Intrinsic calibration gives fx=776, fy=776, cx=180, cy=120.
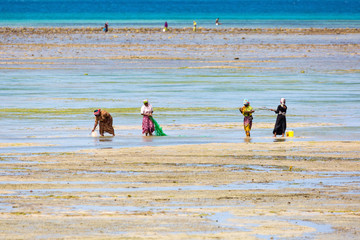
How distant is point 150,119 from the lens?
24453 millimetres

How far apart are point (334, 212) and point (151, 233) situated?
3274mm

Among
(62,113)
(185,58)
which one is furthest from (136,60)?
(62,113)

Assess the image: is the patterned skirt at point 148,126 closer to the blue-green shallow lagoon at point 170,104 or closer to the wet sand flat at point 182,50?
the blue-green shallow lagoon at point 170,104

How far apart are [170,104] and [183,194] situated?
19373 mm

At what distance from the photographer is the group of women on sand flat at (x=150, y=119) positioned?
931 inches

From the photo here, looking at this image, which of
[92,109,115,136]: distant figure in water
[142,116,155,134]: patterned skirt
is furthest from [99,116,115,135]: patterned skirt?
[142,116,155,134]: patterned skirt

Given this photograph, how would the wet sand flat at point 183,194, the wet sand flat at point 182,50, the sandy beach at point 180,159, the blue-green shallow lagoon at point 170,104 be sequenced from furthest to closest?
→ 1. the wet sand flat at point 182,50
2. the blue-green shallow lagoon at point 170,104
3. the sandy beach at point 180,159
4. the wet sand flat at point 183,194

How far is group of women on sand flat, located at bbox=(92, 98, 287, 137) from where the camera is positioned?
23.6 metres

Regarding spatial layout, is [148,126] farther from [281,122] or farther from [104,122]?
[281,122]

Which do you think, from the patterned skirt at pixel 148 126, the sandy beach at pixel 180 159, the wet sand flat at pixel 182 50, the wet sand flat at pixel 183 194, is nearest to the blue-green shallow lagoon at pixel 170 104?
the sandy beach at pixel 180 159

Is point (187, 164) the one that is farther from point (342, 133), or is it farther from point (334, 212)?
point (342, 133)

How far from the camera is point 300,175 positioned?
16.5m

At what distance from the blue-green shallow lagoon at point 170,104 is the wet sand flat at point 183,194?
293cm

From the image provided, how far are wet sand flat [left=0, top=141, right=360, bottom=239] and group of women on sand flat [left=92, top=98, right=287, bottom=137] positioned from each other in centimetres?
323
